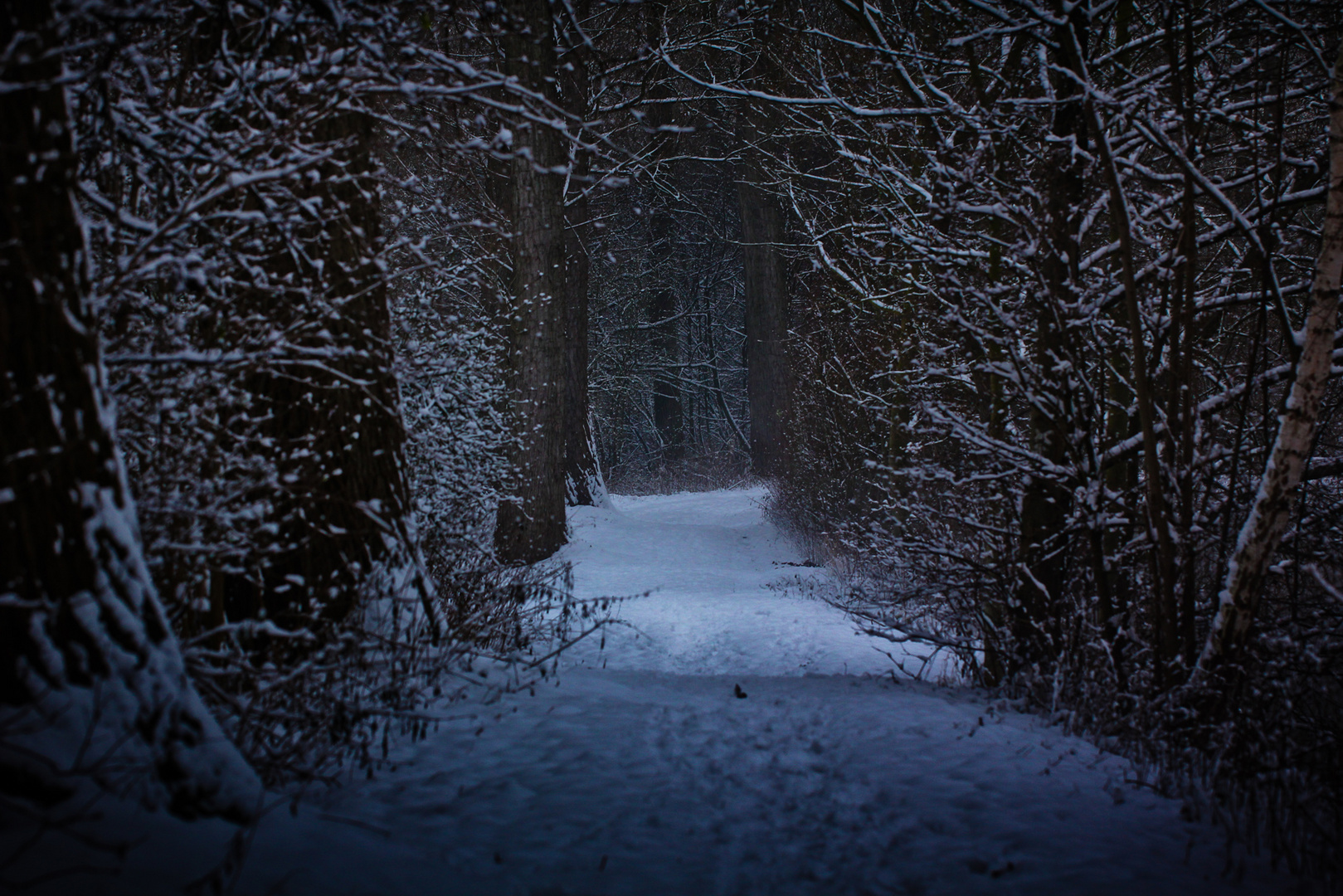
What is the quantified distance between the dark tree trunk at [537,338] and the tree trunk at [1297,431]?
7.04m

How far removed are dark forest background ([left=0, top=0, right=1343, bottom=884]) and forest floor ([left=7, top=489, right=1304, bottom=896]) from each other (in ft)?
0.70

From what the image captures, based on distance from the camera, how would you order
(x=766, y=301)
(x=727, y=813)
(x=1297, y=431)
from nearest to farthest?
(x=727, y=813), (x=1297, y=431), (x=766, y=301)

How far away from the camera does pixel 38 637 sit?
1693 millimetres

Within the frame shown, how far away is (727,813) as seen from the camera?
2508 millimetres

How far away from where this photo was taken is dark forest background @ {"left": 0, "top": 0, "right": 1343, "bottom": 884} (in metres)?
1.79

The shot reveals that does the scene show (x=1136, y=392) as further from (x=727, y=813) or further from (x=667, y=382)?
(x=667, y=382)

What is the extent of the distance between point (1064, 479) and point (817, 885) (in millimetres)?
2625

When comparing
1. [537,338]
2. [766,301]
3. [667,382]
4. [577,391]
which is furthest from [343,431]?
[667,382]

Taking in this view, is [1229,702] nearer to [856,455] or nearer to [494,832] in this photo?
[494,832]

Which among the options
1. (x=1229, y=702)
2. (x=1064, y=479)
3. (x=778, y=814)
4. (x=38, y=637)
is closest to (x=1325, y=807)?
(x=1229, y=702)

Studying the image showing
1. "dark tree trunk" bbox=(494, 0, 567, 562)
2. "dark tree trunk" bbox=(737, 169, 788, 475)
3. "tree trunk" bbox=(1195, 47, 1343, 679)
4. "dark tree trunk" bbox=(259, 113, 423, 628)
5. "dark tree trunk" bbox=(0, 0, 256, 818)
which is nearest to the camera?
"dark tree trunk" bbox=(0, 0, 256, 818)

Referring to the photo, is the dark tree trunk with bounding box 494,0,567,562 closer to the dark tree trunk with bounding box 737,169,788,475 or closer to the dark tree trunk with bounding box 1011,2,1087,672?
the dark tree trunk with bounding box 1011,2,1087,672

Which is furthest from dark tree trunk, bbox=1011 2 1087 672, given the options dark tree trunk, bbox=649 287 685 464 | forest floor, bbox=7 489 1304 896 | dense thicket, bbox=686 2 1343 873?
dark tree trunk, bbox=649 287 685 464

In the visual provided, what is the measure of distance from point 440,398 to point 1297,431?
4.85m
